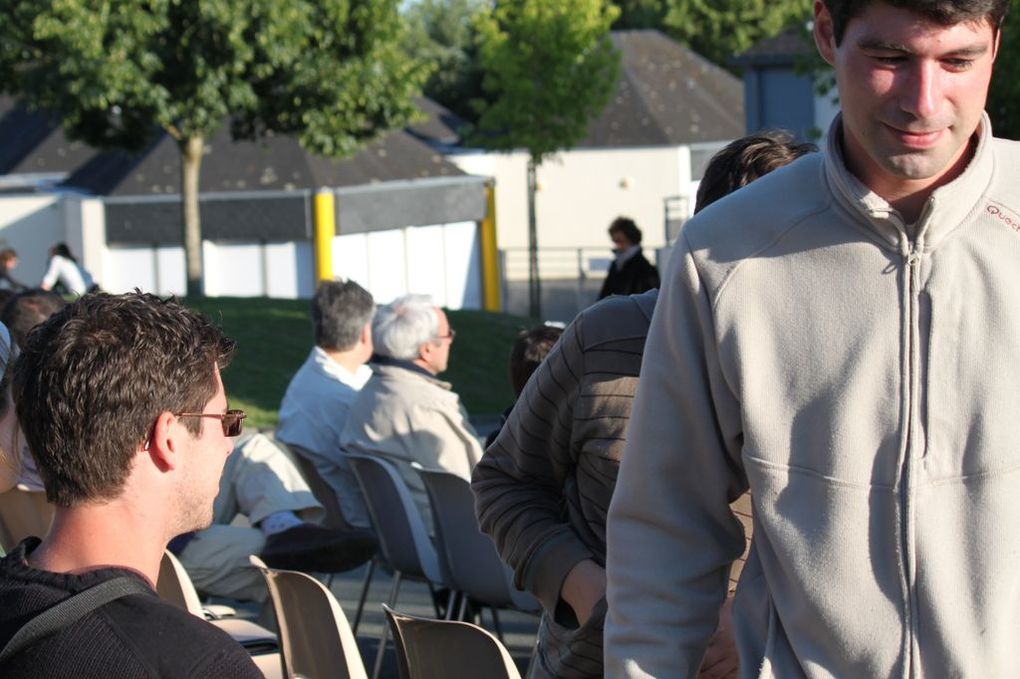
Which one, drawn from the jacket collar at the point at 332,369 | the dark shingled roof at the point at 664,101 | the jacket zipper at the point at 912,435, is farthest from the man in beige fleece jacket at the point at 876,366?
the dark shingled roof at the point at 664,101

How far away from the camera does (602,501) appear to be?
2969 mm

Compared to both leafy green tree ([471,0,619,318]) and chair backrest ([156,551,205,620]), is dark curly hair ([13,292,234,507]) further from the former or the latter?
leafy green tree ([471,0,619,318])

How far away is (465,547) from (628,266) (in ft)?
28.3

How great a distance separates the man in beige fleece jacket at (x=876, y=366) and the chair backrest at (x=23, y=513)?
3.12 m

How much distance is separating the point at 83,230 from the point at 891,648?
33.1 meters

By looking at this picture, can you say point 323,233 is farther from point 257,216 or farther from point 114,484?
point 114,484

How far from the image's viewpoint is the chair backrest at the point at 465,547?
5.97 meters

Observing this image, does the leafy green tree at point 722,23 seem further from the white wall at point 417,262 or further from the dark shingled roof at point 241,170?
the white wall at point 417,262

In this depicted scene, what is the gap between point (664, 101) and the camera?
49.0m

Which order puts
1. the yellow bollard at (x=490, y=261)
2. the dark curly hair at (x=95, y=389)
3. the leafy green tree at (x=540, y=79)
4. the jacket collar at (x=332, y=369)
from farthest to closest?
the yellow bollard at (x=490, y=261), the leafy green tree at (x=540, y=79), the jacket collar at (x=332, y=369), the dark curly hair at (x=95, y=389)

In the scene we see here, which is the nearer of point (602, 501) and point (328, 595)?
point (602, 501)

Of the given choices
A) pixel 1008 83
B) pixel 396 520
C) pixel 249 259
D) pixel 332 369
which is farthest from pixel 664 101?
pixel 396 520

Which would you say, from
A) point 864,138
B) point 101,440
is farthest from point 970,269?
point 101,440

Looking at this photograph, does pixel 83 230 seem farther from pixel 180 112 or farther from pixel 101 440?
pixel 101 440
